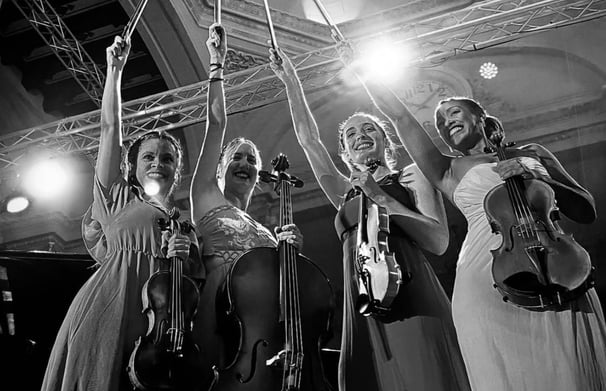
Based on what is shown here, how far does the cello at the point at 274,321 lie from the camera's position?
77.1 inches

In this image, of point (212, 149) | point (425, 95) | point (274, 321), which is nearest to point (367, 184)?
point (274, 321)

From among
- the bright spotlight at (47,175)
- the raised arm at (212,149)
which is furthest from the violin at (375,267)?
the bright spotlight at (47,175)

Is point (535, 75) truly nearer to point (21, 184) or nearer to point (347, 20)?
point (347, 20)

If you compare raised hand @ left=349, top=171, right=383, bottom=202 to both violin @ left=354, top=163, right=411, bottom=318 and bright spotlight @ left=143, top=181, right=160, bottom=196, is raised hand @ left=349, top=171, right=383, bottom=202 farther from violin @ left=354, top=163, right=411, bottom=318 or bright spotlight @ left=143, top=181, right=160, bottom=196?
bright spotlight @ left=143, top=181, right=160, bottom=196

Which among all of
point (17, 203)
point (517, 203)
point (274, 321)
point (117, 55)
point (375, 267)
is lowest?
point (274, 321)

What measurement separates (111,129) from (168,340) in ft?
2.93

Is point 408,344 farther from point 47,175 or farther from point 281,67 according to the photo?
point 47,175

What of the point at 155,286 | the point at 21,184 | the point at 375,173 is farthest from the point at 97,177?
the point at 21,184

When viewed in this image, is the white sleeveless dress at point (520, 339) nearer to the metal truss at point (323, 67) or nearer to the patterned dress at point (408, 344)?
the patterned dress at point (408, 344)

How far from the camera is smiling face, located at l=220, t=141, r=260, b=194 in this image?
9.27 ft

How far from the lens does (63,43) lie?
570cm

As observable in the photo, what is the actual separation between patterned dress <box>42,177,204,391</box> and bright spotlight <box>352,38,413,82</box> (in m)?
2.59

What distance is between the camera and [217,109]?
2859 millimetres

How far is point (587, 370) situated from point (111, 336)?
1317 millimetres
